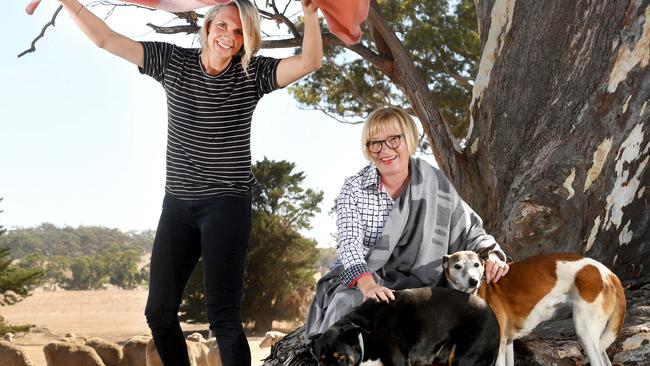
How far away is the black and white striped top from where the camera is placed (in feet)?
10.8

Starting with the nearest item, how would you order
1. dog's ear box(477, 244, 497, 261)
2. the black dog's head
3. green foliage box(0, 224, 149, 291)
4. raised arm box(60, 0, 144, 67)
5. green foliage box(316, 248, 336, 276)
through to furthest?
the black dog's head → dog's ear box(477, 244, 497, 261) → raised arm box(60, 0, 144, 67) → green foliage box(316, 248, 336, 276) → green foliage box(0, 224, 149, 291)

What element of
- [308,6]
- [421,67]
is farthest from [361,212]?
[421,67]

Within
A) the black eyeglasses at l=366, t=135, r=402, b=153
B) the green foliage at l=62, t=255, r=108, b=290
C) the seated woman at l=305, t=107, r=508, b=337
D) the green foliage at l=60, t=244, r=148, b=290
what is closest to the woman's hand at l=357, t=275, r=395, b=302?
the seated woman at l=305, t=107, r=508, b=337

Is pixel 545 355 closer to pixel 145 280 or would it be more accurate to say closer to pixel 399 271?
pixel 399 271

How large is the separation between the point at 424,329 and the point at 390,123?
91 cm

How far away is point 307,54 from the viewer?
10.8 ft

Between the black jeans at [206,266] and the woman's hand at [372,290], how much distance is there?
54cm

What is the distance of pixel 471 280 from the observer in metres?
3.09

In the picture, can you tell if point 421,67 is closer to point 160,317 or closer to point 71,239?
point 160,317

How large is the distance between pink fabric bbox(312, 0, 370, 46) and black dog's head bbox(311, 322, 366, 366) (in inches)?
58.4

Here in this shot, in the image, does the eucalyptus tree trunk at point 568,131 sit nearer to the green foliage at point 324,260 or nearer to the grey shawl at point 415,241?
the grey shawl at point 415,241

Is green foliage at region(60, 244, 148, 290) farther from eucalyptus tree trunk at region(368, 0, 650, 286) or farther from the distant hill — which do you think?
eucalyptus tree trunk at region(368, 0, 650, 286)

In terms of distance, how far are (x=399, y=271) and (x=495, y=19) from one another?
12.6 feet

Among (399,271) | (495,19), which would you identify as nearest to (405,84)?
(495,19)
